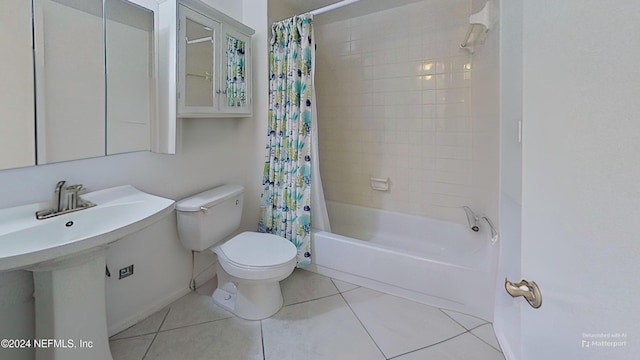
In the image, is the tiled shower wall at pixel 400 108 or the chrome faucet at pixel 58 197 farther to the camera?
the tiled shower wall at pixel 400 108

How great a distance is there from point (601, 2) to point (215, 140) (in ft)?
7.14

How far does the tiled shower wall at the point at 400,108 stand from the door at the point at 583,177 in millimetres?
1946

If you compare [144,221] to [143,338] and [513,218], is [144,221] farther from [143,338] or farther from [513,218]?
[513,218]

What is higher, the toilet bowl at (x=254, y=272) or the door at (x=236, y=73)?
the door at (x=236, y=73)

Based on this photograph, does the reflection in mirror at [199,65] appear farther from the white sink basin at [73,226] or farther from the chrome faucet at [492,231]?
the chrome faucet at [492,231]

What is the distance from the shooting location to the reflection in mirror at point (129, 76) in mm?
1502

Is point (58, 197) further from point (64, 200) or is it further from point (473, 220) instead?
point (473, 220)

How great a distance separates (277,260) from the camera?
5.67 ft

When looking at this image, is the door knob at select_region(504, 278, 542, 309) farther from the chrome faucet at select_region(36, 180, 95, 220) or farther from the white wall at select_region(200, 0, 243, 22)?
the white wall at select_region(200, 0, 243, 22)

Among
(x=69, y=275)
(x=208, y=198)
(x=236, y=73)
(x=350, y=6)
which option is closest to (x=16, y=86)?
(x=69, y=275)

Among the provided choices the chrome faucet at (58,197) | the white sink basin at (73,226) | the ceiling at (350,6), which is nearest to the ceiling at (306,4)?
the ceiling at (350,6)

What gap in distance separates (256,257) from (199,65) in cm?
127

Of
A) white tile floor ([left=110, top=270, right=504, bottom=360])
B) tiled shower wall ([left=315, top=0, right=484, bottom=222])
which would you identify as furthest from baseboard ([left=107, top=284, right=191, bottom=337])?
tiled shower wall ([left=315, top=0, right=484, bottom=222])

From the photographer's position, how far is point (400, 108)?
8.79ft
